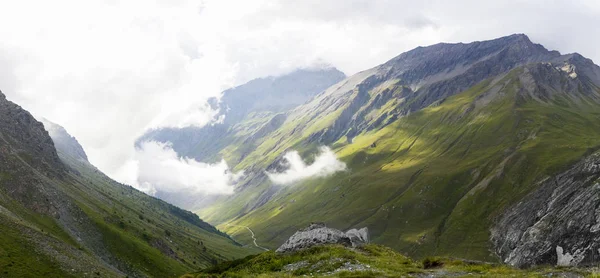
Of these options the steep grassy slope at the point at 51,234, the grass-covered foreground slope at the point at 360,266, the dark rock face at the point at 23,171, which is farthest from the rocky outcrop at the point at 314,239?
the dark rock face at the point at 23,171

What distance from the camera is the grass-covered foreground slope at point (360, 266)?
31.7 metres

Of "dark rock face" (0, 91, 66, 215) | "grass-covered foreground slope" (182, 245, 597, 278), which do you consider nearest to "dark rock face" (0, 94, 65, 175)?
"dark rock face" (0, 91, 66, 215)

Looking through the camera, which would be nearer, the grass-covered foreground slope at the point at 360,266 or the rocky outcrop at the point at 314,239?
the grass-covered foreground slope at the point at 360,266

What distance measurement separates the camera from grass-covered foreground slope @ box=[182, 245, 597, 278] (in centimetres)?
3169

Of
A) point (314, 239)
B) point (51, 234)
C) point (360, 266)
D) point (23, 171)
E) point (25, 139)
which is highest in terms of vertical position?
point (25, 139)

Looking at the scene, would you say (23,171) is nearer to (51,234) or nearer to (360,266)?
(51,234)

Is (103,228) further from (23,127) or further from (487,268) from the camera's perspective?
(487,268)

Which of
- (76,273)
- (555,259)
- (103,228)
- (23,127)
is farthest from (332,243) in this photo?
(23,127)

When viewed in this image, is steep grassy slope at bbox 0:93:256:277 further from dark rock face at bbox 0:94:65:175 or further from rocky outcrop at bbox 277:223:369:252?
rocky outcrop at bbox 277:223:369:252

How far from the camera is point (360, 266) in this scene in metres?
37.7

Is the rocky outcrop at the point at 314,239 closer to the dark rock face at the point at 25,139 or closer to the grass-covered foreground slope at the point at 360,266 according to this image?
the grass-covered foreground slope at the point at 360,266

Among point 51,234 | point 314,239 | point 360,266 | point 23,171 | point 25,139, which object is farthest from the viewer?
point 25,139

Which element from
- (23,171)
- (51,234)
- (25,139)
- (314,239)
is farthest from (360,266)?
(25,139)

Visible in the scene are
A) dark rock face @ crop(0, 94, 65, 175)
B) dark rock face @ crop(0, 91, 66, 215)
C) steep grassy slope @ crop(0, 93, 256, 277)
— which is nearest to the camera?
steep grassy slope @ crop(0, 93, 256, 277)
